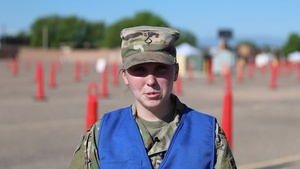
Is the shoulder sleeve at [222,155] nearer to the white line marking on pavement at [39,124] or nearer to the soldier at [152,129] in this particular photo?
the soldier at [152,129]

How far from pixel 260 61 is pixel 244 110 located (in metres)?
53.8

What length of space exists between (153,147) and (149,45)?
44 centimetres

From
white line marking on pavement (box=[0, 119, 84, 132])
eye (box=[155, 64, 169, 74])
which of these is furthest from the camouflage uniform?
white line marking on pavement (box=[0, 119, 84, 132])

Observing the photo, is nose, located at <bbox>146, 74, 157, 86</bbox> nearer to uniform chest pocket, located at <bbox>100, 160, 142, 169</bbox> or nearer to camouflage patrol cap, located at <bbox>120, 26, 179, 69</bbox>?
camouflage patrol cap, located at <bbox>120, 26, 179, 69</bbox>

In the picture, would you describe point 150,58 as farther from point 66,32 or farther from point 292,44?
point 66,32

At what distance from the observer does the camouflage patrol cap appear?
268 cm

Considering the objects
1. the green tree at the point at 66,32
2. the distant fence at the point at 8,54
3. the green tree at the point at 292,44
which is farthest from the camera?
the green tree at the point at 66,32

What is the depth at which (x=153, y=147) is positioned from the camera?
2678mm

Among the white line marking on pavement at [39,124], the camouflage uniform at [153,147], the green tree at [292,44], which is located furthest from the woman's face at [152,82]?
the green tree at [292,44]

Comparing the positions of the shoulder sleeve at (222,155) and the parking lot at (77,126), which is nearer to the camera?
the shoulder sleeve at (222,155)

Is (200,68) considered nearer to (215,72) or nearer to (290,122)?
(215,72)

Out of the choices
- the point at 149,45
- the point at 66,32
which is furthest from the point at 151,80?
the point at 66,32

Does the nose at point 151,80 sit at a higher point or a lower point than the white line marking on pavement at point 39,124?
higher

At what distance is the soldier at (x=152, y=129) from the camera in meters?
2.65
